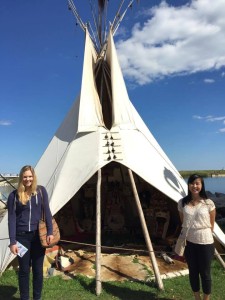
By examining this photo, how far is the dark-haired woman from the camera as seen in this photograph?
374 centimetres

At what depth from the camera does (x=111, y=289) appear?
15.8ft

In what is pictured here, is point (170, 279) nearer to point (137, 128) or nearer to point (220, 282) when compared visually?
point (220, 282)

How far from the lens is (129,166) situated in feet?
20.1

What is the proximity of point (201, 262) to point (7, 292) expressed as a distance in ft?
8.80

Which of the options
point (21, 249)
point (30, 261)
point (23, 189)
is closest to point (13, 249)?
point (21, 249)

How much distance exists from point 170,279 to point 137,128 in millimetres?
3099

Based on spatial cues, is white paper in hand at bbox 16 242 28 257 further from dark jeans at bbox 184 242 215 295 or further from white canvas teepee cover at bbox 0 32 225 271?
white canvas teepee cover at bbox 0 32 225 271

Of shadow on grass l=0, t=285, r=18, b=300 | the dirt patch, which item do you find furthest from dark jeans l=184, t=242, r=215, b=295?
shadow on grass l=0, t=285, r=18, b=300

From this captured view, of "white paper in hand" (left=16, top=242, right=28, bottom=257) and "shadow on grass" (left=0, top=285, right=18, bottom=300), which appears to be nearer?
"white paper in hand" (left=16, top=242, right=28, bottom=257)

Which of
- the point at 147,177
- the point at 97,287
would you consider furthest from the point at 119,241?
the point at 97,287

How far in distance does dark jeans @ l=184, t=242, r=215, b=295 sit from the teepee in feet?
3.67

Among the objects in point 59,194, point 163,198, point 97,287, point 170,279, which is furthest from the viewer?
point 163,198

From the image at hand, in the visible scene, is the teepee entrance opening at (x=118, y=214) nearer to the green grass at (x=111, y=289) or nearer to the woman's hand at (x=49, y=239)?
the green grass at (x=111, y=289)

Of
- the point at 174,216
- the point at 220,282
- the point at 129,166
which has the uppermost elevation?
the point at 129,166
